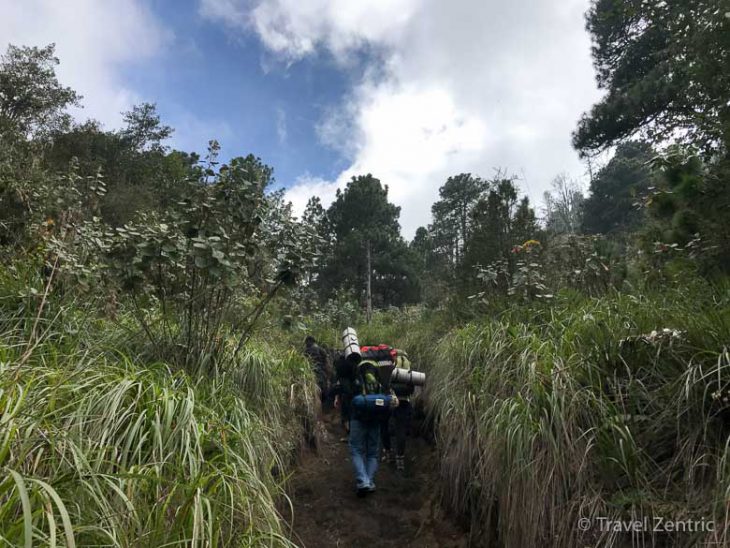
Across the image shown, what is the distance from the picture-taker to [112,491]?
6.29ft

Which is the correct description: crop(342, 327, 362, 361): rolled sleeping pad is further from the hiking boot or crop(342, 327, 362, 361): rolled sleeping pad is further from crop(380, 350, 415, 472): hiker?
the hiking boot

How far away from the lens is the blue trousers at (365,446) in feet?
15.5

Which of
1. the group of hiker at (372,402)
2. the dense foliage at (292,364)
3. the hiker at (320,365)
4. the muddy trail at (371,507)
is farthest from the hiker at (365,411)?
the hiker at (320,365)

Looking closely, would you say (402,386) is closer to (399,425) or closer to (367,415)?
(399,425)

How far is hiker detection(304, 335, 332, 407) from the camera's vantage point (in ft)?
23.5

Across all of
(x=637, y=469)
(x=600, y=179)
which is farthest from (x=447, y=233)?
(x=637, y=469)

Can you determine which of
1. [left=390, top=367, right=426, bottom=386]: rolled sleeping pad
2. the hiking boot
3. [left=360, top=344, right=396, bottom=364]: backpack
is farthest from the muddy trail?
[left=360, top=344, right=396, bottom=364]: backpack

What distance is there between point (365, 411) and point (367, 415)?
6 centimetres

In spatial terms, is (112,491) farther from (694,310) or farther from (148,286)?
(694,310)

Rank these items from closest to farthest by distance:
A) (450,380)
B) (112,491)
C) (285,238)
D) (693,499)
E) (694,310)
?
(112,491) < (693,499) < (694,310) < (285,238) < (450,380)

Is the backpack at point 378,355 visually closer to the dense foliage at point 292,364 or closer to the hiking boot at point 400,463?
the dense foliage at point 292,364

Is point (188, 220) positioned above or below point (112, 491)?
above

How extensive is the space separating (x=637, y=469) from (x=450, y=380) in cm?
257

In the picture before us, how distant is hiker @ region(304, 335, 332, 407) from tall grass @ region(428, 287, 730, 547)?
3501mm
